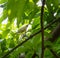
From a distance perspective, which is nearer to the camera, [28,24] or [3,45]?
[28,24]

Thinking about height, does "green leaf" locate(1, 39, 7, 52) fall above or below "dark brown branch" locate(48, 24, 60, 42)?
below

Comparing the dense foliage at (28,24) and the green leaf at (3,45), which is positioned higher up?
the dense foliage at (28,24)

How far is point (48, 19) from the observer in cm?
121

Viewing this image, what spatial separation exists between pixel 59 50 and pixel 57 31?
24cm

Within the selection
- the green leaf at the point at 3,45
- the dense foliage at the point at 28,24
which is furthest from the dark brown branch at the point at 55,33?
the green leaf at the point at 3,45

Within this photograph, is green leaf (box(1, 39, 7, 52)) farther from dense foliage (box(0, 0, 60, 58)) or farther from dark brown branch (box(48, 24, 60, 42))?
dark brown branch (box(48, 24, 60, 42))

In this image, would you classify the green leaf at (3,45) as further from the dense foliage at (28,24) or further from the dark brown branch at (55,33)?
the dark brown branch at (55,33)

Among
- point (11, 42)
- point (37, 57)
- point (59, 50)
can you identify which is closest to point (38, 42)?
point (37, 57)

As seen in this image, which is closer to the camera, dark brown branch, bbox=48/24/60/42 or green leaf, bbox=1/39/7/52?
dark brown branch, bbox=48/24/60/42

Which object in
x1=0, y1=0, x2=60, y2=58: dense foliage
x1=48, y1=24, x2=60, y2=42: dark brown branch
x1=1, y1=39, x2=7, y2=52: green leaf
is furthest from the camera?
x1=1, y1=39, x2=7, y2=52: green leaf

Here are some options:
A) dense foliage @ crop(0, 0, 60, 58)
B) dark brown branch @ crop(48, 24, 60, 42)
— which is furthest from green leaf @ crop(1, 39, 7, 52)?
dark brown branch @ crop(48, 24, 60, 42)

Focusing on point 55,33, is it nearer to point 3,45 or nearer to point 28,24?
point 28,24

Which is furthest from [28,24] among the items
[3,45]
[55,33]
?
[3,45]

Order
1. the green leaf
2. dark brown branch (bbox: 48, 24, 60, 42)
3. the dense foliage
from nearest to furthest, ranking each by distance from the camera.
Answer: the dense foliage → dark brown branch (bbox: 48, 24, 60, 42) → the green leaf
